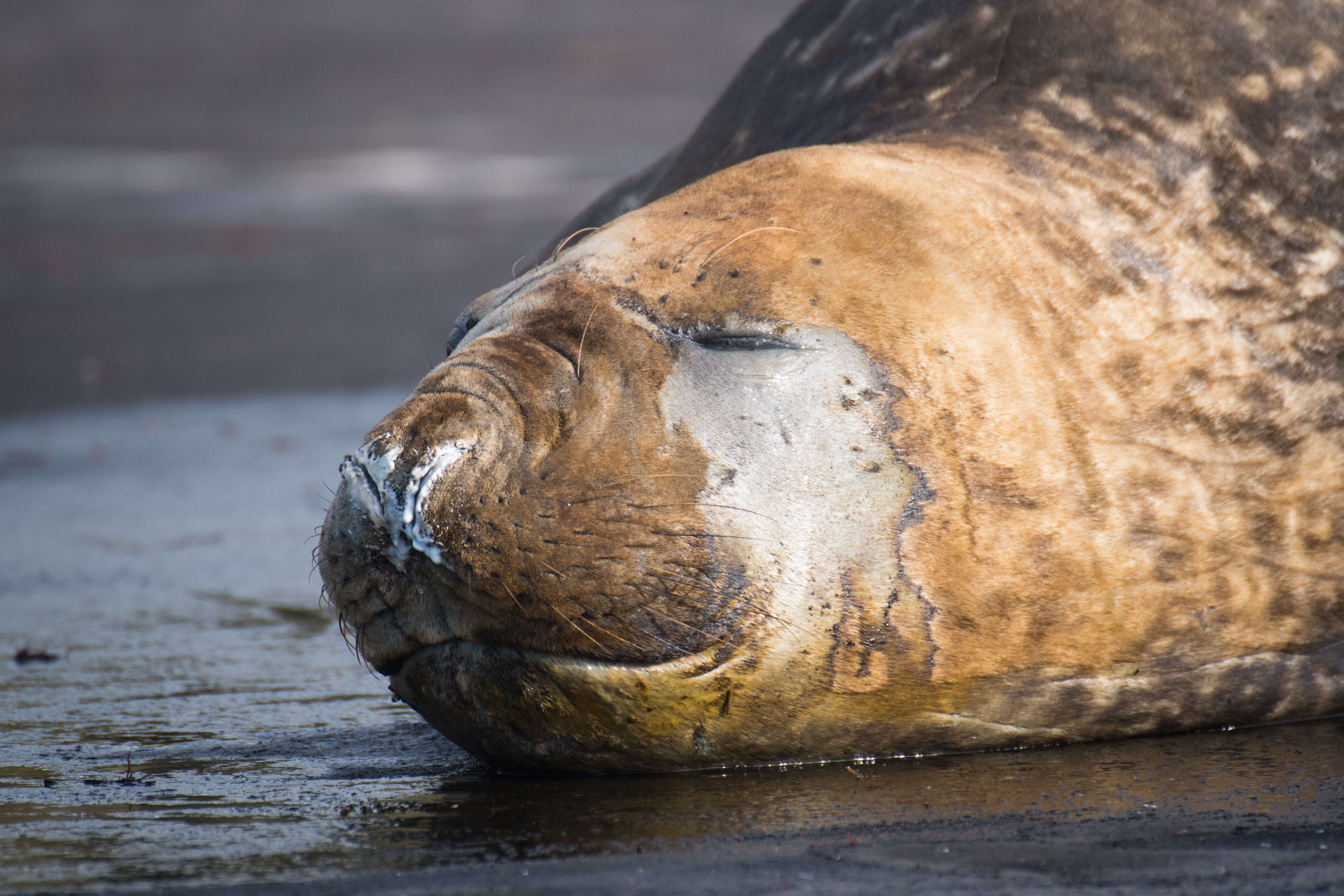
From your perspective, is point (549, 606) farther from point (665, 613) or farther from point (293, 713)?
point (293, 713)

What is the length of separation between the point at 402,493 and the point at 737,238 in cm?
78

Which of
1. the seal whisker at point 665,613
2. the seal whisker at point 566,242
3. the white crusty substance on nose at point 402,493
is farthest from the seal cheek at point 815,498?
the seal whisker at point 566,242

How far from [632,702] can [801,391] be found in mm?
602

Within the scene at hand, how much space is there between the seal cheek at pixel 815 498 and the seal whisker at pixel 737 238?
23cm

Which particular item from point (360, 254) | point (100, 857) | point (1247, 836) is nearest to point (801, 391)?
point (1247, 836)

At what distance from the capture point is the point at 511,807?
2.70 m

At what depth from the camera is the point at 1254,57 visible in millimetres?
3432

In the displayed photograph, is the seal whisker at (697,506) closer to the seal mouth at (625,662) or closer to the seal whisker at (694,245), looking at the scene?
the seal mouth at (625,662)

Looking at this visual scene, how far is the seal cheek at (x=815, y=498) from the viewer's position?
260cm

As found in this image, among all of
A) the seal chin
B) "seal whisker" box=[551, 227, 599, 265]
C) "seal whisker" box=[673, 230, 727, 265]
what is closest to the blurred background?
"seal whisker" box=[551, 227, 599, 265]

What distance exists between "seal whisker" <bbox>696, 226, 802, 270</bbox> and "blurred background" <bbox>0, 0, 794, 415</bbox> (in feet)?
21.4

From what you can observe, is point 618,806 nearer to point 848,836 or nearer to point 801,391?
point 848,836

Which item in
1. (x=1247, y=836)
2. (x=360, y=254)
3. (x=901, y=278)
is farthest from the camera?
(x=360, y=254)

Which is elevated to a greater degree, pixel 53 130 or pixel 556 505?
pixel 53 130
